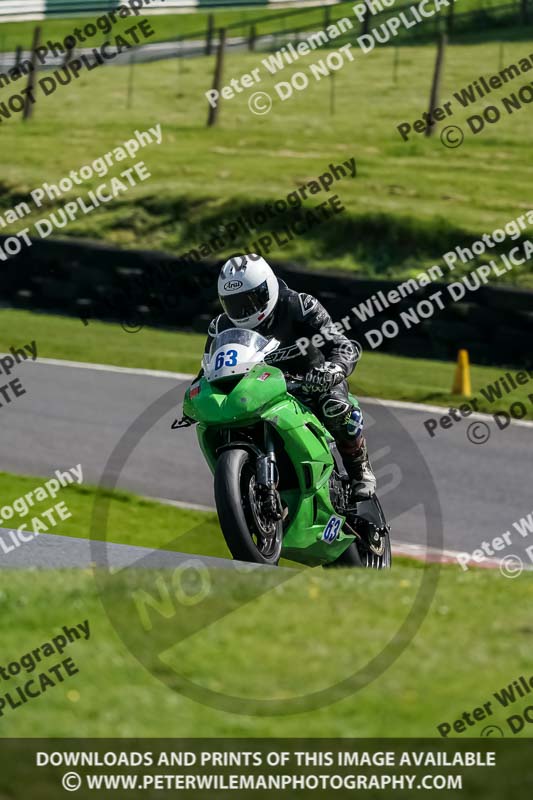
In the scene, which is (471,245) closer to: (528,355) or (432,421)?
(528,355)

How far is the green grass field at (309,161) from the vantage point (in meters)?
20.9

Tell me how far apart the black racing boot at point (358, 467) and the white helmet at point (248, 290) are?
997 mm

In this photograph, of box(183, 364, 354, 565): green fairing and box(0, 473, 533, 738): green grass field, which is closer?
box(0, 473, 533, 738): green grass field

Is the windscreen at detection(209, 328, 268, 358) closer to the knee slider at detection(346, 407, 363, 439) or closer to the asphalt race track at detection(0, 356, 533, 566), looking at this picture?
the knee slider at detection(346, 407, 363, 439)

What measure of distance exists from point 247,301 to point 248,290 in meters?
0.08

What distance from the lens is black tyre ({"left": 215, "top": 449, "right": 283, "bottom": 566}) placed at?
6336mm

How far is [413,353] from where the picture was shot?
54.8ft

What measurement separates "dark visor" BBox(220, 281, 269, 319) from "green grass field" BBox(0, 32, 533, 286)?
473 inches

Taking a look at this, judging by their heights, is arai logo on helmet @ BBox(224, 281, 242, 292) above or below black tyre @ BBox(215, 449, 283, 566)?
above

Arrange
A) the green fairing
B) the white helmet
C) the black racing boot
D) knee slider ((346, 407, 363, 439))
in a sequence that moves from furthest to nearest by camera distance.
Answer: the black racing boot → knee slider ((346, 407, 363, 439)) → the white helmet → the green fairing

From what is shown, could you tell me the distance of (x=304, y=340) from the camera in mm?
7379

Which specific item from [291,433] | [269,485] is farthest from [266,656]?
[291,433]

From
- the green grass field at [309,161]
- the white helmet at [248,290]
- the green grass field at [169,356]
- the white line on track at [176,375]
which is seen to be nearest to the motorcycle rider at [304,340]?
the white helmet at [248,290]

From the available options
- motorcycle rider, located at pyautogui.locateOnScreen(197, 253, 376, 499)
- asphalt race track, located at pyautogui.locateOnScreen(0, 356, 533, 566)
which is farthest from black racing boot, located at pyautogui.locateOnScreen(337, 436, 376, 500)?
asphalt race track, located at pyautogui.locateOnScreen(0, 356, 533, 566)
